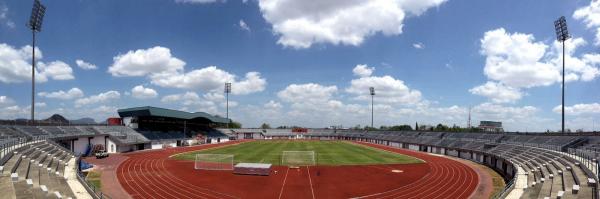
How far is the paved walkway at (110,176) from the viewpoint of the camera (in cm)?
2987

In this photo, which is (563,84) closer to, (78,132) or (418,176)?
(418,176)

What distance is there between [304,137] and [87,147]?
93254 millimetres

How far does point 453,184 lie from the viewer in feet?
119

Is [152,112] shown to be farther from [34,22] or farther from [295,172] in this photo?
[295,172]

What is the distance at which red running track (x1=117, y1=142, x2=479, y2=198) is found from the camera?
30766 millimetres

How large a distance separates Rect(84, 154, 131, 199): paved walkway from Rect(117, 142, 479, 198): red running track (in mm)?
627

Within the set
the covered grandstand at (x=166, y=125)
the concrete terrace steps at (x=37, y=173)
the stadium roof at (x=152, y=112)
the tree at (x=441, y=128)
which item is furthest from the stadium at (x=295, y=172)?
the tree at (x=441, y=128)

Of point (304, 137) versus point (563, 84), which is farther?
point (304, 137)

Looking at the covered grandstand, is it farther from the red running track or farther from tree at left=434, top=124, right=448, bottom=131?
tree at left=434, top=124, right=448, bottom=131

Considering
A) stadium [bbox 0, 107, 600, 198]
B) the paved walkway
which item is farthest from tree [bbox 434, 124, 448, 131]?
the paved walkway

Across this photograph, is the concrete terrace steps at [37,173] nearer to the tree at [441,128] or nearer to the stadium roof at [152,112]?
the stadium roof at [152,112]

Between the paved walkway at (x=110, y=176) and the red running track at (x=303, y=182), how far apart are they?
0.63 meters

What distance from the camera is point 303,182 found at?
117 feet

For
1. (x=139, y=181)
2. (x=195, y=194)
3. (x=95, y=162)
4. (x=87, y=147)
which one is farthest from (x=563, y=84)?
(x=87, y=147)
